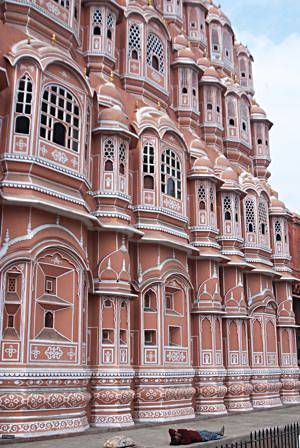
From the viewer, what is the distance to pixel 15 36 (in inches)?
667

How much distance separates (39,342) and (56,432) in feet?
7.28

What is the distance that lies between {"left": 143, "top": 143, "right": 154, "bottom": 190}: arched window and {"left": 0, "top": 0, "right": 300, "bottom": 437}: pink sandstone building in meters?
0.08

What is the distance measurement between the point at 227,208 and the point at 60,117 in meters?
10.7

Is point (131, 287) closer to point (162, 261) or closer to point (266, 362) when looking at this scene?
point (162, 261)

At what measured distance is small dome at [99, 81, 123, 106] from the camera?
1950cm

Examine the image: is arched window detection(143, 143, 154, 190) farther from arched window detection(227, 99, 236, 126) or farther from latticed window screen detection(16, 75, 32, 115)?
arched window detection(227, 99, 236, 126)

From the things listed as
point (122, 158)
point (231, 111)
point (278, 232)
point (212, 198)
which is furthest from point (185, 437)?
point (231, 111)

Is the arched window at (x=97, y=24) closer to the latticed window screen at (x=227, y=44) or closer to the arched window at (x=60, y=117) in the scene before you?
the arched window at (x=60, y=117)

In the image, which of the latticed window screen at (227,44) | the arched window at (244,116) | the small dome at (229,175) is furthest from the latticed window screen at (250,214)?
the latticed window screen at (227,44)

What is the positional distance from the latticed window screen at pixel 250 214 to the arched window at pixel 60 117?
477 inches

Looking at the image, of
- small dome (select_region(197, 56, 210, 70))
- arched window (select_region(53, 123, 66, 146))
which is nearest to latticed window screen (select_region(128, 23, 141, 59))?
small dome (select_region(197, 56, 210, 70))

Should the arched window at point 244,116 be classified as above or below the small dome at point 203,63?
below

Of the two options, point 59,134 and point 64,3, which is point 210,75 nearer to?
point 64,3

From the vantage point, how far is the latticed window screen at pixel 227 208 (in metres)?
→ 25.0
